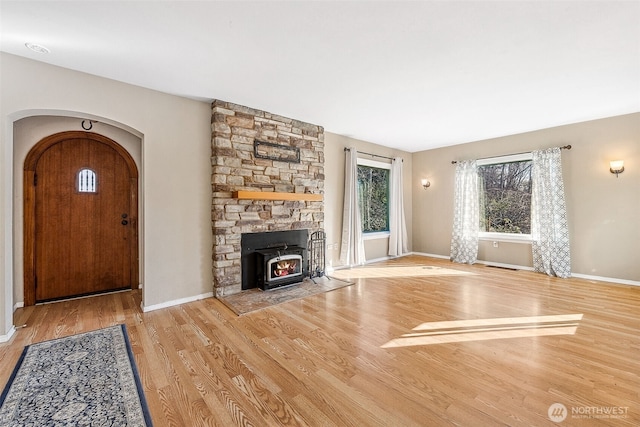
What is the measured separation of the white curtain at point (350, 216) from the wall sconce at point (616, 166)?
4067 mm

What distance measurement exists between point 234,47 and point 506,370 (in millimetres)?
3488

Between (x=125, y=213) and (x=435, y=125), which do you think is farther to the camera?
(x=435, y=125)

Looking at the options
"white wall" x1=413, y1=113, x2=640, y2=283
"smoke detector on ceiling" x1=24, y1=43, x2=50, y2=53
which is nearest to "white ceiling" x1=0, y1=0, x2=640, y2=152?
"smoke detector on ceiling" x1=24, y1=43, x2=50, y2=53

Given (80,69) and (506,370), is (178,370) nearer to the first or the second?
(506,370)

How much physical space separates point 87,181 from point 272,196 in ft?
8.02

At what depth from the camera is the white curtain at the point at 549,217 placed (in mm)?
4734

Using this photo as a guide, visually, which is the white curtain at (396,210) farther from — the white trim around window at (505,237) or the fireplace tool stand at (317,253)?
the fireplace tool stand at (317,253)

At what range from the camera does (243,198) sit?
379 centimetres

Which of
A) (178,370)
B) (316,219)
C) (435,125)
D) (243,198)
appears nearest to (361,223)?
(316,219)

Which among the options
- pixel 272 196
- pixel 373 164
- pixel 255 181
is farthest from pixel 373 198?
pixel 255 181

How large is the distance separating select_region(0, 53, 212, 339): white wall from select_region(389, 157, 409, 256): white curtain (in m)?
4.14

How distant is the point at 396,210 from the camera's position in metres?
6.43

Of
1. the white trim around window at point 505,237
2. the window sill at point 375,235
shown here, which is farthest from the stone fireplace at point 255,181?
the white trim around window at point 505,237

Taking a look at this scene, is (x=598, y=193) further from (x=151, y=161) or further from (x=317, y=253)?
(x=151, y=161)
